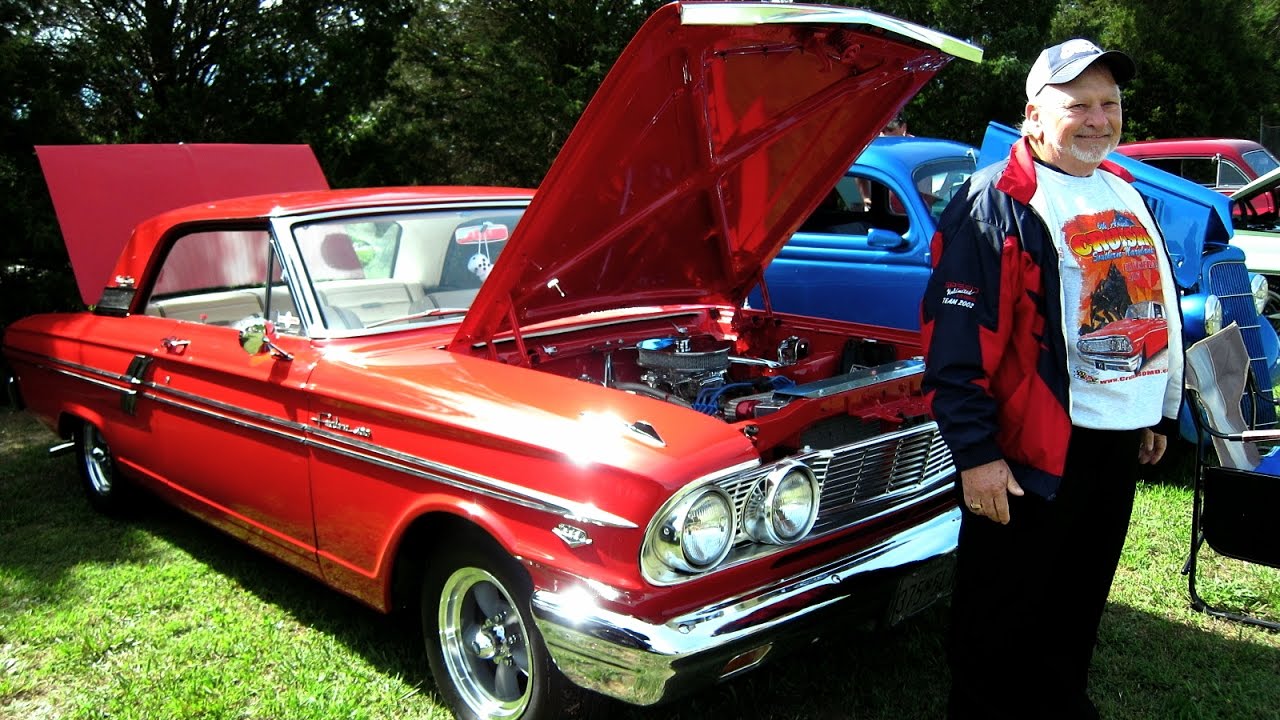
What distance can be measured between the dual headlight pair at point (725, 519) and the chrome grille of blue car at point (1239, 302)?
3.30 meters

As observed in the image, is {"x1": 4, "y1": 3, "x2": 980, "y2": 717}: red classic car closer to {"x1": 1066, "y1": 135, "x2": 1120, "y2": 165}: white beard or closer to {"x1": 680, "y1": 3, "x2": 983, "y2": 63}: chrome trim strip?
{"x1": 680, "y1": 3, "x2": 983, "y2": 63}: chrome trim strip

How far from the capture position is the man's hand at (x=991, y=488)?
2.04 meters

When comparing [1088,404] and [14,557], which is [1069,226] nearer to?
[1088,404]

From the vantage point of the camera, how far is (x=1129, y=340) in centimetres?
209

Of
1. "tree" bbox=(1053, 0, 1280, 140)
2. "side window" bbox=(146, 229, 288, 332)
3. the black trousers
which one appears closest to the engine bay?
the black trousers

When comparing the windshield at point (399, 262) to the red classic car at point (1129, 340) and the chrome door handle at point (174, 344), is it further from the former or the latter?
the red classic car at point (1129, 340)

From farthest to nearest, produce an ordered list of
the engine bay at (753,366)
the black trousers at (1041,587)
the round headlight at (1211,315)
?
1. the round headlight at (1211,315)
2. the engine bay at (753,366)
3. the black trousers at (1041,587)

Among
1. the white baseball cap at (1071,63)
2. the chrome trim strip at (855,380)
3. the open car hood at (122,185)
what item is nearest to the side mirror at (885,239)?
the chrome trim strip at (855,380)

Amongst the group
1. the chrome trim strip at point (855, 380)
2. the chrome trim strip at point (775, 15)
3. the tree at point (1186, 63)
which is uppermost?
the tree at point (1186, 63)

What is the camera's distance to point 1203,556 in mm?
3912

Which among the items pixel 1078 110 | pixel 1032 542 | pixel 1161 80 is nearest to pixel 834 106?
pixel 1078 110

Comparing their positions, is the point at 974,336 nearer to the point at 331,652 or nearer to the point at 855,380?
the point at 855,380

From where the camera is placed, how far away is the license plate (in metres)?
2.63

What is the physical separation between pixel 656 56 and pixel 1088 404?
1.36m
